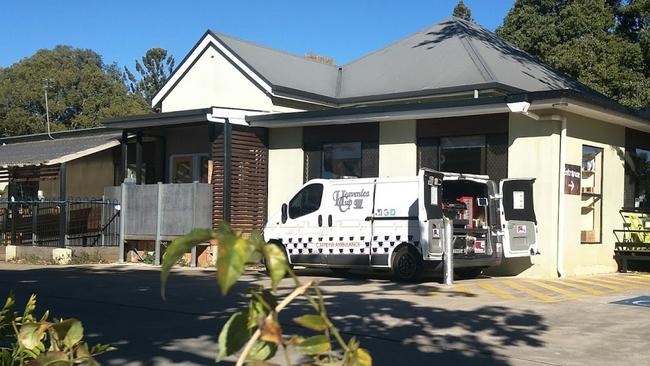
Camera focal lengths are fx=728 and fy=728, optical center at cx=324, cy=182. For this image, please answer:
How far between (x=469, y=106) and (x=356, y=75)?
25.1ft

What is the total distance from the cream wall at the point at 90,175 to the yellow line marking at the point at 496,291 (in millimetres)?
14073

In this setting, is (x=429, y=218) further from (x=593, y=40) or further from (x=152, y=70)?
(x=152, y=70)

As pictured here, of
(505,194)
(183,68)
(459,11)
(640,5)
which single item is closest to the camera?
(505,194)

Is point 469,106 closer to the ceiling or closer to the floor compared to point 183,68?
closer to the floor

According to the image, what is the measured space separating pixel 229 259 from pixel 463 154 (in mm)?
15302

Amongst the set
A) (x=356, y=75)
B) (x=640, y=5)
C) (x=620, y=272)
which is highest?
(x=640, y=5)

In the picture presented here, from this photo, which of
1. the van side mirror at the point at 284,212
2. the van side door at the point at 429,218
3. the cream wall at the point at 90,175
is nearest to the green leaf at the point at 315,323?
A: the van side door at the point at 429,218

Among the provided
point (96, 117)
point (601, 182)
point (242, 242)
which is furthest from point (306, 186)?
point (96, 117)

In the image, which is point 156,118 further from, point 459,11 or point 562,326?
point 459,11

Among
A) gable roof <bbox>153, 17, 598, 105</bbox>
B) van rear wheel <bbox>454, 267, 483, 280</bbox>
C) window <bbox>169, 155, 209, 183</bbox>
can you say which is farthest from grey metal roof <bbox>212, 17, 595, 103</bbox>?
van rear wheel <bbox>454, 267, 483, 280</bbox>

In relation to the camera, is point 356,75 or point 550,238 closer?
point 550,238

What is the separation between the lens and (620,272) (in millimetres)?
17281

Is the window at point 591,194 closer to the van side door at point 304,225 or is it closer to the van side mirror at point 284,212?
the van side door at point 304,225

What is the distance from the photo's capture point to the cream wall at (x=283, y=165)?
18.9 metres
